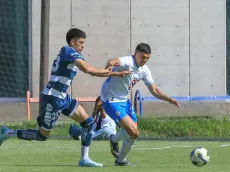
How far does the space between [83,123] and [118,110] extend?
1.81 ft

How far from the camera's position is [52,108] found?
501 inches

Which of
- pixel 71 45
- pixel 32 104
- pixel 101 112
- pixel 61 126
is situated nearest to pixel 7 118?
pixel 32 104

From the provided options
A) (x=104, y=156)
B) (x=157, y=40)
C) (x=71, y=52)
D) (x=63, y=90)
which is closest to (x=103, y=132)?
(x=104, y=156)

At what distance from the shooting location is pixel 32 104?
77.7 feet

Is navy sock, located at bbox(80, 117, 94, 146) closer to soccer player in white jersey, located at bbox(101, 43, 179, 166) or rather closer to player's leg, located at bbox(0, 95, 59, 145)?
soccer player in white jersey, located at bbox(101, 43, 179, 166)

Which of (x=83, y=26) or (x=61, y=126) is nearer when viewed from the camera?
(x=61, y=126)

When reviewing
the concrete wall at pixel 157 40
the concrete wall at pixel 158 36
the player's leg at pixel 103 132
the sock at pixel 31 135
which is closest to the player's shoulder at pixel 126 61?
the sock at pixel 31 135

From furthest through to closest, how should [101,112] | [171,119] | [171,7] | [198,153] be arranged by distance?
1. [171,7]
2. [171,119]
3. [101,112]
4. [198,153]

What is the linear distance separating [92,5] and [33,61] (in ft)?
7.06

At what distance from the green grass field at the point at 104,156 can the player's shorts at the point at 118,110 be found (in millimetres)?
698

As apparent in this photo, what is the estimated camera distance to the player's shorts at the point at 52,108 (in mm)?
12734

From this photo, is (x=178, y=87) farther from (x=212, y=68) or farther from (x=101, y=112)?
(x=101, y=112)

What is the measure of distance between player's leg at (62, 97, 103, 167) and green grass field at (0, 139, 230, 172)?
0.17 m

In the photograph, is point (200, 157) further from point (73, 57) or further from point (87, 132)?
point (73, 57)
